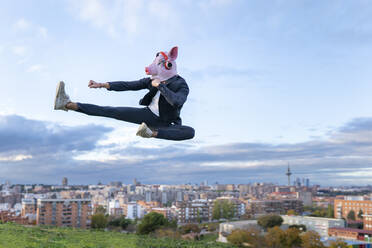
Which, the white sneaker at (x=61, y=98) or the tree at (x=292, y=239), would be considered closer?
the white sneaker at (x=61, y=98)

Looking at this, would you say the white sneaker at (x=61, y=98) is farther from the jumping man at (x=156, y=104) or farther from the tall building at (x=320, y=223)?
the tall building at (x=320, y=223)

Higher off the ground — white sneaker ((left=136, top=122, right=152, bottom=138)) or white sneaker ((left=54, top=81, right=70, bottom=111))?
white sneaker ((left=54, top=81, right=70, bottom=111))

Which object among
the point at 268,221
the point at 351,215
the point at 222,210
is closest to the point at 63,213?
the point at 268,221

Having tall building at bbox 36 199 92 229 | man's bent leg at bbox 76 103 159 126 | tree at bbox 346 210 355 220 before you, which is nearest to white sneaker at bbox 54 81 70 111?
man's bent leg at bbox 76 103 159 126

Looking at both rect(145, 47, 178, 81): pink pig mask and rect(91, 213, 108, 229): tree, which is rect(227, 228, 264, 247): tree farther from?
rect(145, 47, 178, 81): pink pig mask

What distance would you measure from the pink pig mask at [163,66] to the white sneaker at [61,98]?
98 centimetres

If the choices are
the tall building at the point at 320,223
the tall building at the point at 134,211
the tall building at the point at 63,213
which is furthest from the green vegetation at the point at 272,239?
the tall building at the point at 134,211

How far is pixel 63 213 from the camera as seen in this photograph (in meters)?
48.8

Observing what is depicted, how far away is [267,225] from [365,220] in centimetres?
1414

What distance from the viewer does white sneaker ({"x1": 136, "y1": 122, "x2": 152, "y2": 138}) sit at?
13.4ft

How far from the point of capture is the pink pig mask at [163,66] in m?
4.32

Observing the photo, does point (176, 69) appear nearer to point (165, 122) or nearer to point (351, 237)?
point (165, 122)

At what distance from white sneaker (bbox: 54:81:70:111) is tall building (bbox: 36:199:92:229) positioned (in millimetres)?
47855

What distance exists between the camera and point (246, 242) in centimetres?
3544
